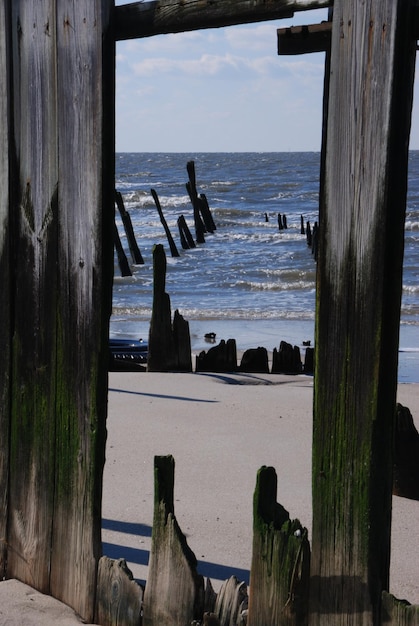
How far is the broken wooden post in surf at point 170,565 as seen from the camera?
282 centimetres

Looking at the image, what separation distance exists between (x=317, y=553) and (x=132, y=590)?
67 cm

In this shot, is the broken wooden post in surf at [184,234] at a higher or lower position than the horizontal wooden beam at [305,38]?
lower

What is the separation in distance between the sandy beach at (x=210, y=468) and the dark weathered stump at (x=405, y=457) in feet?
0.28

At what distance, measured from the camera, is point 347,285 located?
2496mm

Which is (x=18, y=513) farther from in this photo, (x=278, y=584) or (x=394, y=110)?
(x=394, y=110)

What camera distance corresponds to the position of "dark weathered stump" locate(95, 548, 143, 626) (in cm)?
296

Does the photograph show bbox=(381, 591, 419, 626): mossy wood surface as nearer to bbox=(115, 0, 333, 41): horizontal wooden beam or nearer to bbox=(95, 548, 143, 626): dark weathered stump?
bbox=(95, 548, 143, 626): dark weathered stump

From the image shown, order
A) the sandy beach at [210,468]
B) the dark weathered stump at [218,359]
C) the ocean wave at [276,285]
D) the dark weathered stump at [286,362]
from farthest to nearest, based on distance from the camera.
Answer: the ocean wave at [276,285] → the dark weathered stump at [286,362] → the dark weathered stump at [218,359] → the sandy beach at [210,468]

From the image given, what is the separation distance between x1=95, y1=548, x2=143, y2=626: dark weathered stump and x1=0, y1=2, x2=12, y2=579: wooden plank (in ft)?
1.46

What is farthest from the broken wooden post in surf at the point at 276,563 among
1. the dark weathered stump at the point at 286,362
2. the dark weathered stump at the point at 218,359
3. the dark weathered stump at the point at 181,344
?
the dark weathered stump at the point at 286,362

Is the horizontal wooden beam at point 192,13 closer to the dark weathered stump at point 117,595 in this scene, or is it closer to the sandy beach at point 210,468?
the dark weathered stump at point 117,595

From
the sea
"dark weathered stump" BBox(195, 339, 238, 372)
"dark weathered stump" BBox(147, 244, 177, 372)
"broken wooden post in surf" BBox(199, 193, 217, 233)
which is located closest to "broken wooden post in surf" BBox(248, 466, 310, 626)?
"dark weathered stump" BBox(147, 244, 177, 372)

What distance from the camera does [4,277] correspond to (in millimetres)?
3066

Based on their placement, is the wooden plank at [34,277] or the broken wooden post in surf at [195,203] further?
the broken wooden post in surf at [195,203]
